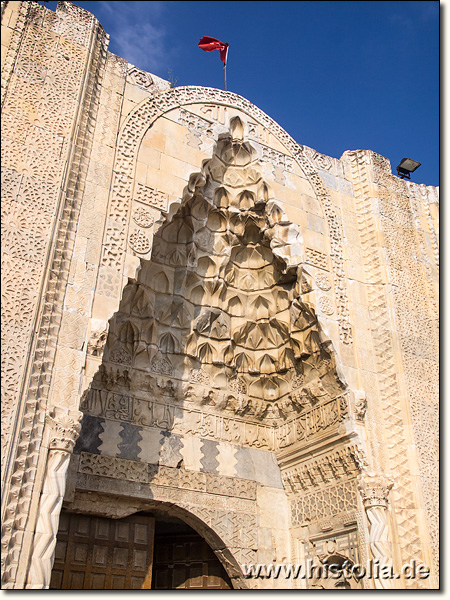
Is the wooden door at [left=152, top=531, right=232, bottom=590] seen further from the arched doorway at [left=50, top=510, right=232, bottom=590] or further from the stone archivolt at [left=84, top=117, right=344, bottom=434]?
Result: the stone archivolt at [left=84, top=117, right=344, bottom=434]

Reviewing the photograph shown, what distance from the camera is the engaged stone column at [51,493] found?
4.74 meters

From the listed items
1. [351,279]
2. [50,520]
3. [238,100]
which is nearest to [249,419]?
[351,279]

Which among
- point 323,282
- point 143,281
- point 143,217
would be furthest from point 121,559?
point 323,282

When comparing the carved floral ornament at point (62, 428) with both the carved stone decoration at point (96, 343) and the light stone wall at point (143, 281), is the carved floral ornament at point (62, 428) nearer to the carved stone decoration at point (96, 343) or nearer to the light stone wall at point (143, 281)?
the light stone wall at point (143, 281)

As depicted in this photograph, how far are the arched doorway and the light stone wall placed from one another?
→ 32cm

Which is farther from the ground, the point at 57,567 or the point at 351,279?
the point at 351,279

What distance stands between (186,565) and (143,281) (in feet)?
11.9

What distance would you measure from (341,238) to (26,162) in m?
4.29

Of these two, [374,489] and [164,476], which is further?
[164,476]

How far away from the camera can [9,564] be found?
4609mm

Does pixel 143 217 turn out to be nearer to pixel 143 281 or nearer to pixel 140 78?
pixel 143 281

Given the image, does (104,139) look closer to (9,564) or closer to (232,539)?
(9,564)

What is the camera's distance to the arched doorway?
6453mm

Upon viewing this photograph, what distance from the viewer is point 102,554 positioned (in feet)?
21.8
